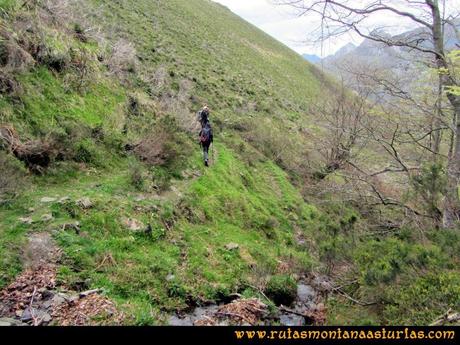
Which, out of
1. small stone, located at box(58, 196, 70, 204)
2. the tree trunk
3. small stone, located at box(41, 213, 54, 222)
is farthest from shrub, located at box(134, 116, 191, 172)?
the tree trunk

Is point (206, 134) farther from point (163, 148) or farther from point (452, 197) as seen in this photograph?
point (452, 197)

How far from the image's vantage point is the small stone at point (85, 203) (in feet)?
23.8

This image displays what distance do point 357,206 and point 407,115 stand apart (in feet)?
9.90

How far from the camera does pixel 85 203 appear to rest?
7.30m

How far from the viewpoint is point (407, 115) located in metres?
11.4

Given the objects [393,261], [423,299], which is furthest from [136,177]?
[423,299]

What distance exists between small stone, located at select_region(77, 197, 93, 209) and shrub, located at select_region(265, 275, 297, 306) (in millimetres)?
3736

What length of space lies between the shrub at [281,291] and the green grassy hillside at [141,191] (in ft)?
0.94

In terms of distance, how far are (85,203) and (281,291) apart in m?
4.07

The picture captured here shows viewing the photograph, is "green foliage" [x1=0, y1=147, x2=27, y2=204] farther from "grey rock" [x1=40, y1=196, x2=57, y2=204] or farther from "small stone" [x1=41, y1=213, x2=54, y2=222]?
"small stone" [x1=41, y1=213, x2=54, y2=222]

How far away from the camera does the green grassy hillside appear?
252 inches
